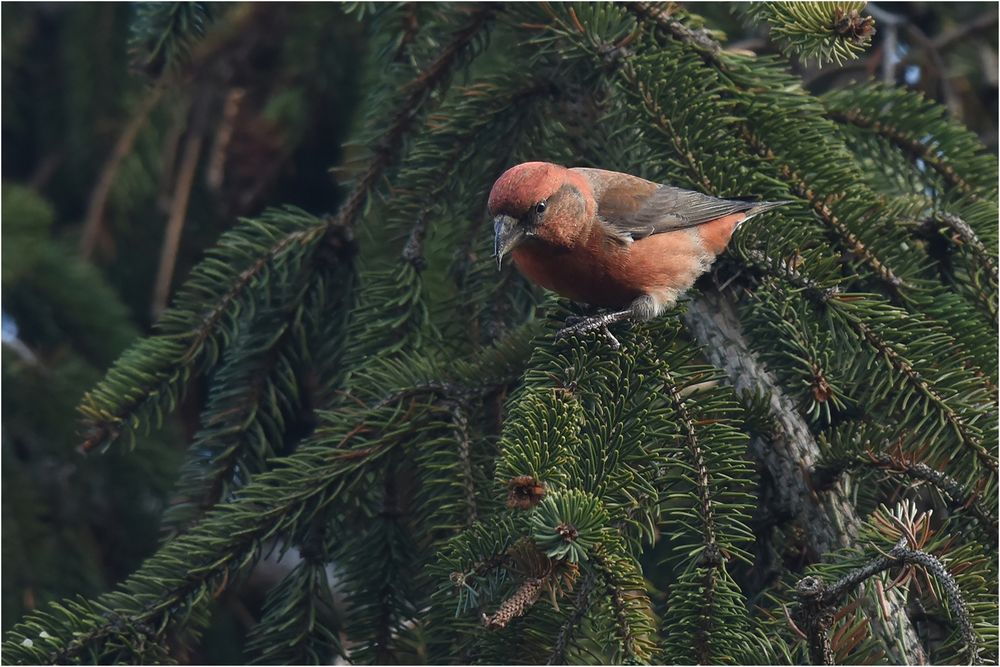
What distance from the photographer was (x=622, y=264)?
10.7 feet

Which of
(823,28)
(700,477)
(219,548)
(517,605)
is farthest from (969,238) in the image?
(219,548)

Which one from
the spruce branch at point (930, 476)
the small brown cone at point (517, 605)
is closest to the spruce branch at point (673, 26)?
the spruce branch at point (930, 476)

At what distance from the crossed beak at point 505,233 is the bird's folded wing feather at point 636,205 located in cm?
39

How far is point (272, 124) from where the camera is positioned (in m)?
4.54

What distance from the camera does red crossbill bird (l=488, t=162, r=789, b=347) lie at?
117 inches

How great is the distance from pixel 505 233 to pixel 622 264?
493mm

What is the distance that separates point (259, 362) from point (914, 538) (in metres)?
1.92

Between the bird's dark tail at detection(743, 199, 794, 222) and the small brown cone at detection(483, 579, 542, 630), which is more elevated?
the bird's dark tail at detection(743, 199, 794, 222)

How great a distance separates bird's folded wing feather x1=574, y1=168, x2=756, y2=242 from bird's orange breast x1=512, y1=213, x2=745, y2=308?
0.13ft

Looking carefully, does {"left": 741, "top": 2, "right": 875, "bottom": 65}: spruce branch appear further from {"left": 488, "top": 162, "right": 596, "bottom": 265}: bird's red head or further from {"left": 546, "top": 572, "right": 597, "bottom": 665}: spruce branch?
{"left": 546, "top": 572, "right": 597, "bottom": 665}: spruce branch

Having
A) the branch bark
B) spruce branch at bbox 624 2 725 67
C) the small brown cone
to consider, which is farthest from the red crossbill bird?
the small brown cone

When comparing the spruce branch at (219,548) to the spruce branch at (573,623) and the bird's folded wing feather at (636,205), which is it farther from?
the bird's folded wing feather at (636,205)

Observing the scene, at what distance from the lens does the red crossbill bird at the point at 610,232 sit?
2.97 metres

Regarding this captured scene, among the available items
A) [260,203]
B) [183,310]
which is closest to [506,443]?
[183,310]
